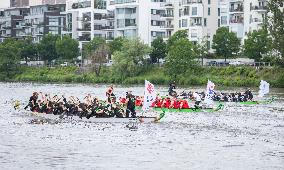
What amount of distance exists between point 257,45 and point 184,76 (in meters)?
13.3

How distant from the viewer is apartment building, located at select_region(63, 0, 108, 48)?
17200cm

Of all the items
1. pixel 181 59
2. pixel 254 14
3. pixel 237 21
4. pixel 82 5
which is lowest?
pixel 181 59

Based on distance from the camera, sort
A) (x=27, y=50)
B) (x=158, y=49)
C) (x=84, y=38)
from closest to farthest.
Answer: (x=158, y=49)
(x=27, y=50)
(x=84, y=38)

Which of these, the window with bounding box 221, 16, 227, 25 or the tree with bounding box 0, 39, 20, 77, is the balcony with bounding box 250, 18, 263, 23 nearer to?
the window with bounding box 221, 16, 227, 25

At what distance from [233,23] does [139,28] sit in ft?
83.0

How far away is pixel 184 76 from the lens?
112m

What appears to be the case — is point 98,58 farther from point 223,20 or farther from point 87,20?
point 87,20

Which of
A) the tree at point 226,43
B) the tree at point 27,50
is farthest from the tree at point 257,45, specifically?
the tree at point 27,50

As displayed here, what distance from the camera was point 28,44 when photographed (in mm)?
167375

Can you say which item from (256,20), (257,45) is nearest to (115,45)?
(256,20)

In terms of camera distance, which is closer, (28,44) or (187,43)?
(187,43)

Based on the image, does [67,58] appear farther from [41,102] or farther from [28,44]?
[41,102]

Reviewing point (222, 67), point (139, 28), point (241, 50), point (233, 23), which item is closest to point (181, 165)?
point (222, 67)

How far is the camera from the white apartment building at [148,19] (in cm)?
14812
